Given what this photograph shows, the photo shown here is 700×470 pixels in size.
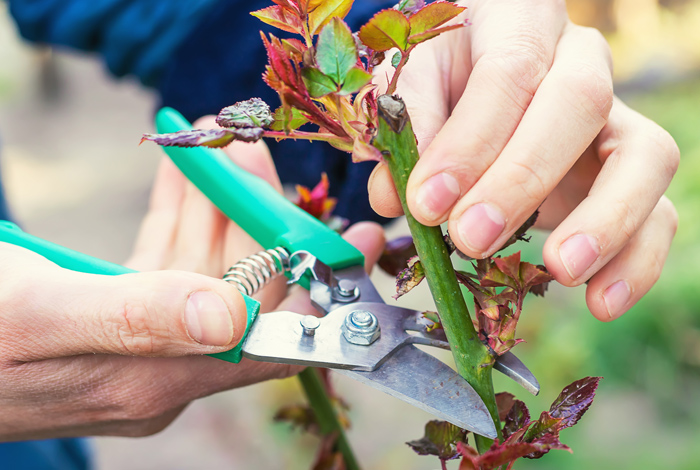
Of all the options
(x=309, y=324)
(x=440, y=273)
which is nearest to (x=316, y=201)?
(x=309, y=324)

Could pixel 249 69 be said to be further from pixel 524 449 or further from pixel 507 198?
pixel 524 449

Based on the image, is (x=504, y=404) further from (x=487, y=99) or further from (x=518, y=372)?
(x=487, y=99)

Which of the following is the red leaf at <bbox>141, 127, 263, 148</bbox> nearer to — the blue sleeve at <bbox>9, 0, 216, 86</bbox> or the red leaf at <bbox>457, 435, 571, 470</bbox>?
the red leaf at <bbox>457, 435, 571, 470</bbox>

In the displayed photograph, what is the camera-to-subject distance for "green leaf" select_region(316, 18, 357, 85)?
0.41 m

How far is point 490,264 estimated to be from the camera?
0.51 meters

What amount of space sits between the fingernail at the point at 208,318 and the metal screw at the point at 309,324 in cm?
9

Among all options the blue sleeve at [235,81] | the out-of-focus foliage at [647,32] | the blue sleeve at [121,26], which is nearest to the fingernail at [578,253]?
the blue sleeve at [235,81]

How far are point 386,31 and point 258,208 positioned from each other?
0.44 m

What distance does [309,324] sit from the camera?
1.93 feet

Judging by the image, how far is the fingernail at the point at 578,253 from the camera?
1.76 ft

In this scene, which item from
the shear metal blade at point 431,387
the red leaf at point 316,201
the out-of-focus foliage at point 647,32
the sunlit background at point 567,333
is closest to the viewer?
the shear metal blade at point 431,387

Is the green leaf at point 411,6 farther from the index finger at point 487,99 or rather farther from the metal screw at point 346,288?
the metal screw at point 346,288

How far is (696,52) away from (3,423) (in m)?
2.79

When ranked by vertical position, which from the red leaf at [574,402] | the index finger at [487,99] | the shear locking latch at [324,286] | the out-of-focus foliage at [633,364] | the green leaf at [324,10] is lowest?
the out-of-focus foliage at [633,364]
